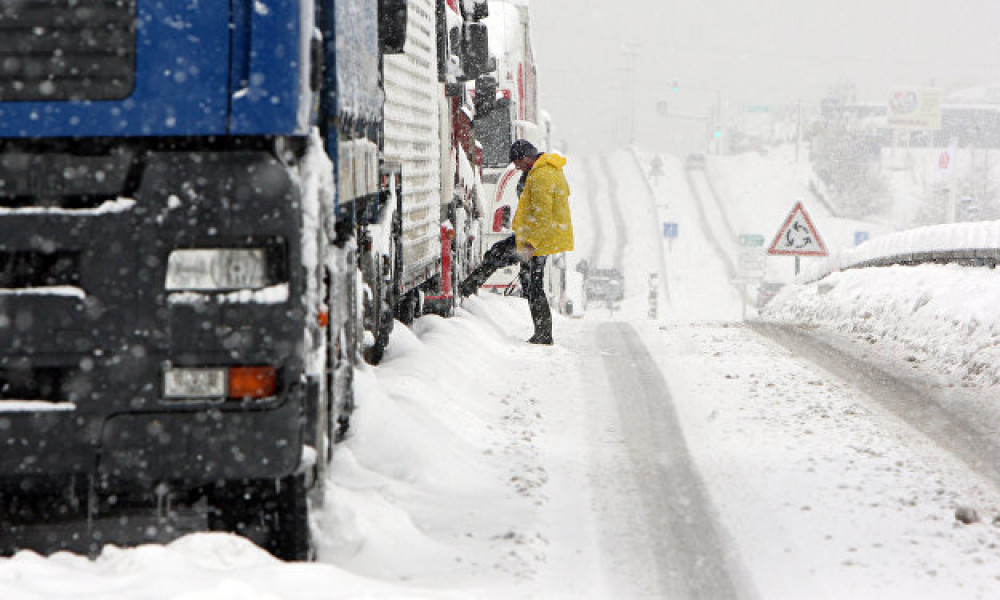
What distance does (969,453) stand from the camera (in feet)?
21.5

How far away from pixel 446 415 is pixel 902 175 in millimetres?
112924

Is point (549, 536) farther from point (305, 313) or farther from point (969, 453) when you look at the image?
point (969, 453)

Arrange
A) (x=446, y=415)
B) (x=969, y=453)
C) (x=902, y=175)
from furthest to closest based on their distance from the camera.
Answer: (x=902, y=175)
(x=446, y=415)
(x=969, y=453)

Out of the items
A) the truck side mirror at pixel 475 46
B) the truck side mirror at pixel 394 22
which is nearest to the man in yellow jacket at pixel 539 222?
the truck side mirror at pixel 475 46

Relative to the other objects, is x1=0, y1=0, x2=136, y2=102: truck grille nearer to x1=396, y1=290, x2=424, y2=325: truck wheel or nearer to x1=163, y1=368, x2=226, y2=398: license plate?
x1=163, y1=368, x2=226, y2=398: license plate

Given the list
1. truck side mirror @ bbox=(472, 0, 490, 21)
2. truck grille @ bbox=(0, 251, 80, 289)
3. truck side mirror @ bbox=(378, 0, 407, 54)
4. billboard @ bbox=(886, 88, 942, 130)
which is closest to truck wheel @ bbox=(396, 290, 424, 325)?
truck side mirror @ bbox=(472, 0, 490, 21)

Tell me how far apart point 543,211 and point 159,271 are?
7.40 m

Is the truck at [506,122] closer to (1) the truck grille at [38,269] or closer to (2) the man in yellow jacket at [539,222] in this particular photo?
(2) the man in yellow jacket at [539,222]

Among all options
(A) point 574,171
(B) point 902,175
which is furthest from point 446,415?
(B) point 902,175

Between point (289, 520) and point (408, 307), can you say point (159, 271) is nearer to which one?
point (289, 520)

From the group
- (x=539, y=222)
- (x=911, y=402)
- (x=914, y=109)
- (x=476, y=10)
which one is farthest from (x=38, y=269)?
(x=914, y=109)

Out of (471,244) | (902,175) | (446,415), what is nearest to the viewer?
(446,415)

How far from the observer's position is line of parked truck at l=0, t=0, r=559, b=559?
388 cm

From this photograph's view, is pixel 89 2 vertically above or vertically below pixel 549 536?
above
